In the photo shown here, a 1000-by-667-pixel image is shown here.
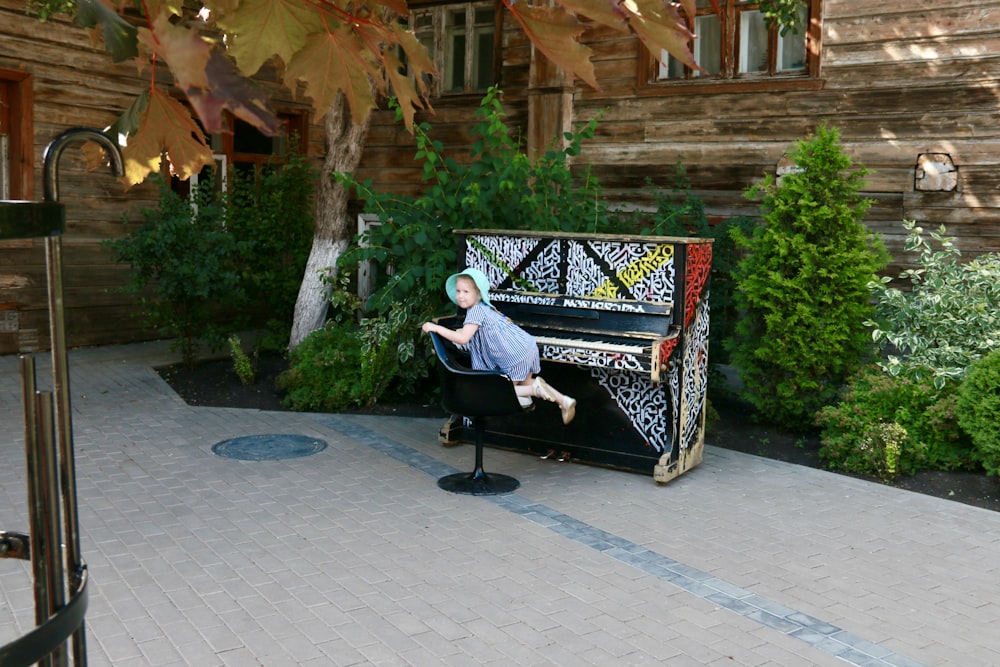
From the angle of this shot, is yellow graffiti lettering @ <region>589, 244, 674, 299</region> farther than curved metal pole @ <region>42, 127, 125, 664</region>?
Yes

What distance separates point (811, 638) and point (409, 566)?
6.74 ft

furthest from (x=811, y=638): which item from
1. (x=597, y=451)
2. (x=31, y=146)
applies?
(x=31, y=146)

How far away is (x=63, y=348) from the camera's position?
1.83 m

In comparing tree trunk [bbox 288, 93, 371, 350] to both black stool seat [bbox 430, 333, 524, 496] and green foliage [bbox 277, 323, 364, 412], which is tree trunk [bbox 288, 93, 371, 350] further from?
black stool seat [bbox 430, 333, 524, 496]

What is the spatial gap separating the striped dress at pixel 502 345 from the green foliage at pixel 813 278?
2215mm

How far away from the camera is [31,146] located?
11344mm

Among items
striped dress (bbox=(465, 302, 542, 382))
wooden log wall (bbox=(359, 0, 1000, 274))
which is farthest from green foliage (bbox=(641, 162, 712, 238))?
striped dress (bbox=(465, 302, 542, 382))

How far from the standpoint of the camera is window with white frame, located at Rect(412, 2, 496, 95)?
1238cm

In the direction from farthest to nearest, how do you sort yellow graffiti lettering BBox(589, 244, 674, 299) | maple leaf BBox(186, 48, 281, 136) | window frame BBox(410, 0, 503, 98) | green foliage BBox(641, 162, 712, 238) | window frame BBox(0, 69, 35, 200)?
window frame BBox(410, 0, 503, 98) < window frame BBox(0, 69, 35, 200) < green foliage BBox(641, 162, 712, 238) < yellow graffiti lettering BBox(589, 244, 674, 299) < maple leaf BBox(186, 48, 281, 136)

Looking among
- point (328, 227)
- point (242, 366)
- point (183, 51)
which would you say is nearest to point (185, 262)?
point (242, 366)

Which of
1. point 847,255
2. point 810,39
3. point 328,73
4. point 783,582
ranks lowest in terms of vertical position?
point 783,582

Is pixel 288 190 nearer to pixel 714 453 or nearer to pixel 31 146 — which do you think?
pixel 31 146

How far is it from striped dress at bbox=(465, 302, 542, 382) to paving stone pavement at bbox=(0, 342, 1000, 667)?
32.6 inches

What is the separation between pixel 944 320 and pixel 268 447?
5.21 meters
